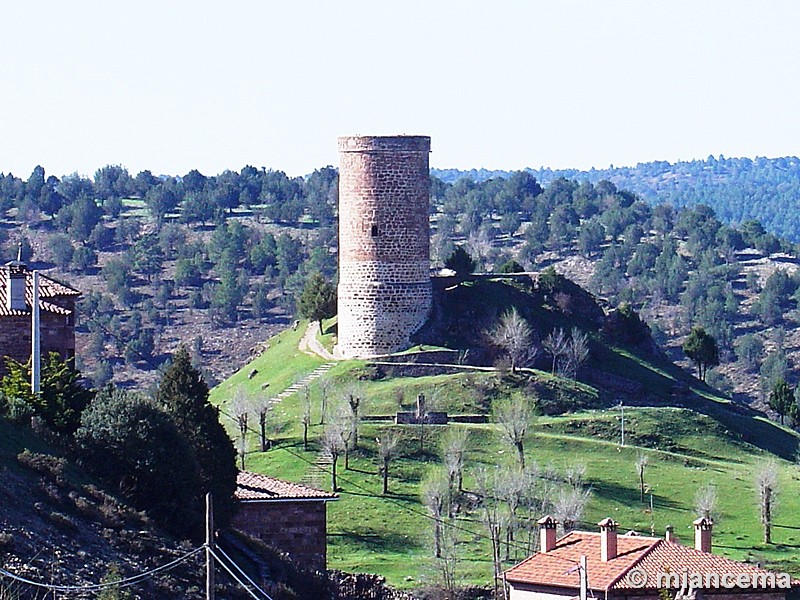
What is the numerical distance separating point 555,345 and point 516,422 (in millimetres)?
10028

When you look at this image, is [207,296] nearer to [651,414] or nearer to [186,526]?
[651,414]

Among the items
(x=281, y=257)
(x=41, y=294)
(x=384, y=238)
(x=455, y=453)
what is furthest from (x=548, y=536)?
(x=281, y=257)

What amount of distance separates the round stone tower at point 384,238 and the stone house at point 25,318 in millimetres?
30983

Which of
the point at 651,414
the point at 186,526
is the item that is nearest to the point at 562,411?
the point at 651,414

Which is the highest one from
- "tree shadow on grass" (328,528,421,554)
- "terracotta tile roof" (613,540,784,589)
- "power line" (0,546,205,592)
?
"power line" (0,546,205,592)

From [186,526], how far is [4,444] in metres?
3.58

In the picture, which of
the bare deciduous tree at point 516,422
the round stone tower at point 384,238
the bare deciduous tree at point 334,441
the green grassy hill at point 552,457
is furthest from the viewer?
the round stone tower at point 384,238

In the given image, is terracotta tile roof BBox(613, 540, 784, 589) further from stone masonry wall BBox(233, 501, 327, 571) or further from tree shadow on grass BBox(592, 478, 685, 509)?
tree shadow on grass BBox(592, 478, 685, 509)

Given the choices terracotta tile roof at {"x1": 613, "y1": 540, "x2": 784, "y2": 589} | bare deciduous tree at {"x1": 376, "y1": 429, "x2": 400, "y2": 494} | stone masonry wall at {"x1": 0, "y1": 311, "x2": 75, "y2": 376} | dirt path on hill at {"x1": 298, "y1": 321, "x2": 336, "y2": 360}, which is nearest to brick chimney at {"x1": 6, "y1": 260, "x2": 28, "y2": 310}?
stone masonry wall at {"x1": 0, "y1": 311, "x2": 75, "y2": 376}

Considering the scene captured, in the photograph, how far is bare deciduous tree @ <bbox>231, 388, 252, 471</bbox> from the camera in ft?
219

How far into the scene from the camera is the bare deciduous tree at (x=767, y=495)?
61188mm

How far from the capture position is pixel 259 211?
177 m

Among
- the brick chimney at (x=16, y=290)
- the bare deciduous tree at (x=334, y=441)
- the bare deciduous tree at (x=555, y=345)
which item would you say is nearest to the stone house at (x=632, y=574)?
the brick chimney at (x=16, y=290)

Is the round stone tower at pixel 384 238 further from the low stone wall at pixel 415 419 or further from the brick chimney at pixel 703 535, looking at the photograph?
the brick chimney at pixel 703 535
